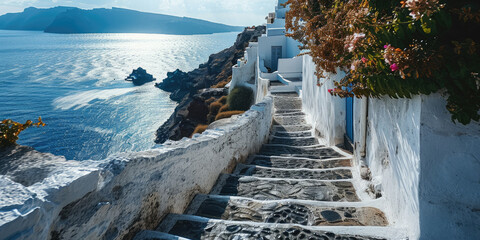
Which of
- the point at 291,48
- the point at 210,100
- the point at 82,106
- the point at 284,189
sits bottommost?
the point at 82,106

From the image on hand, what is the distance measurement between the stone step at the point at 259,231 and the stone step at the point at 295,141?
615cm

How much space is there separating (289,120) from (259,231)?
9.91m

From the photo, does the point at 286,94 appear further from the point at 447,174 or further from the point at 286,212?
the point at 447,174

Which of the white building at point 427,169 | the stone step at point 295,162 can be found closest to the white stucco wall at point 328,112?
the stone step at point 295,162

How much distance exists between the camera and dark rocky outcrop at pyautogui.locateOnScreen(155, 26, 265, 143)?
103 ft

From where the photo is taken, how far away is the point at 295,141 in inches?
380

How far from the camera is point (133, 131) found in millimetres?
42125

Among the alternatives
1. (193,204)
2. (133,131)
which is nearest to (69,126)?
(133,131)

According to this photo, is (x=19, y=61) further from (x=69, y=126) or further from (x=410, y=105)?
(x=410, y=105)

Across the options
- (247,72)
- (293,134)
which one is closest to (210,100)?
(247,72)

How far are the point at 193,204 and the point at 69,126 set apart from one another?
145 ft

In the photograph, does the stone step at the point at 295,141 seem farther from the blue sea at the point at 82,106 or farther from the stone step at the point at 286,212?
the blue sea at the point at 82,106

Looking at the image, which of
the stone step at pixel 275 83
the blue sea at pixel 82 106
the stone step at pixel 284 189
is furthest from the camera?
the blue sea at pixel 82 106

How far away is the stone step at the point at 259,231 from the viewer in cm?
305
